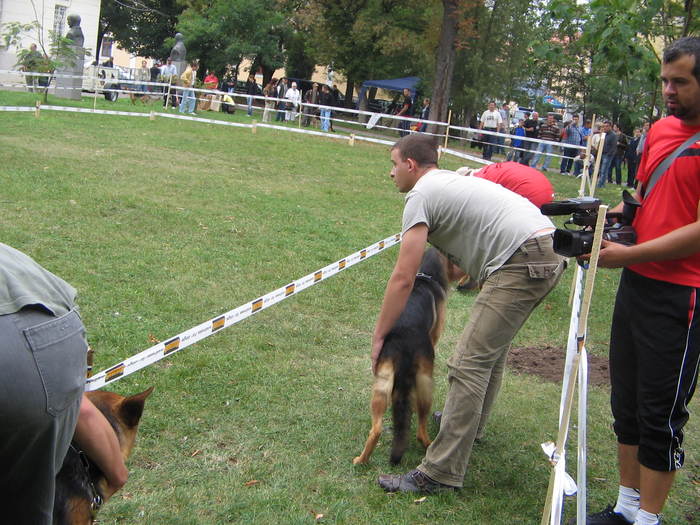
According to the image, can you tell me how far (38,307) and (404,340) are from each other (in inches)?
102

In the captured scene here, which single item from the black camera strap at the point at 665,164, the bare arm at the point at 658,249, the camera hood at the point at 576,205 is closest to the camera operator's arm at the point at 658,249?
the bare arm at the point at 658,249

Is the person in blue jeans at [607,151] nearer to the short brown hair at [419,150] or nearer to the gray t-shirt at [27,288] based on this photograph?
the short brown hair at [419,150]

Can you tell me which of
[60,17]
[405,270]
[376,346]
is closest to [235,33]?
[60,17]

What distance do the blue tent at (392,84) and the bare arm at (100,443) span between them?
3441 cm

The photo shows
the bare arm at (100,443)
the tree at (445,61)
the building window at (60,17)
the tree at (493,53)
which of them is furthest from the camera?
the building window at (60,17)

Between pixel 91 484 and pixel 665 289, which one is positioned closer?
pixel 91 484

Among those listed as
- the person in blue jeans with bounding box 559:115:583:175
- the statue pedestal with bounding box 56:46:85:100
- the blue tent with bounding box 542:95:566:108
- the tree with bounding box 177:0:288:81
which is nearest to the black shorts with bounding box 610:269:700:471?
the person in blue jeans with bounding box 559:115:583:175

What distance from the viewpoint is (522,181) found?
592 centimetres

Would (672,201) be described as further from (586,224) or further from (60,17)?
(60,17)

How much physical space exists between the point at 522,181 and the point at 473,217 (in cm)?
238

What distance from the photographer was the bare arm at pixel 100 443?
2.10 m

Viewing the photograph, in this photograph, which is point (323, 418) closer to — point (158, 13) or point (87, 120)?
point (87, 120)

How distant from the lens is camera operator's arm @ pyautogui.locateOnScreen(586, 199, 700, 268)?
285 centimetres

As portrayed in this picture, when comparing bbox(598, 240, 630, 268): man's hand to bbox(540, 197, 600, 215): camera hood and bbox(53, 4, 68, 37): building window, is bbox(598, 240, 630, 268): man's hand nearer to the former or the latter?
bbox(540, 197, 600, 215): camera hood
